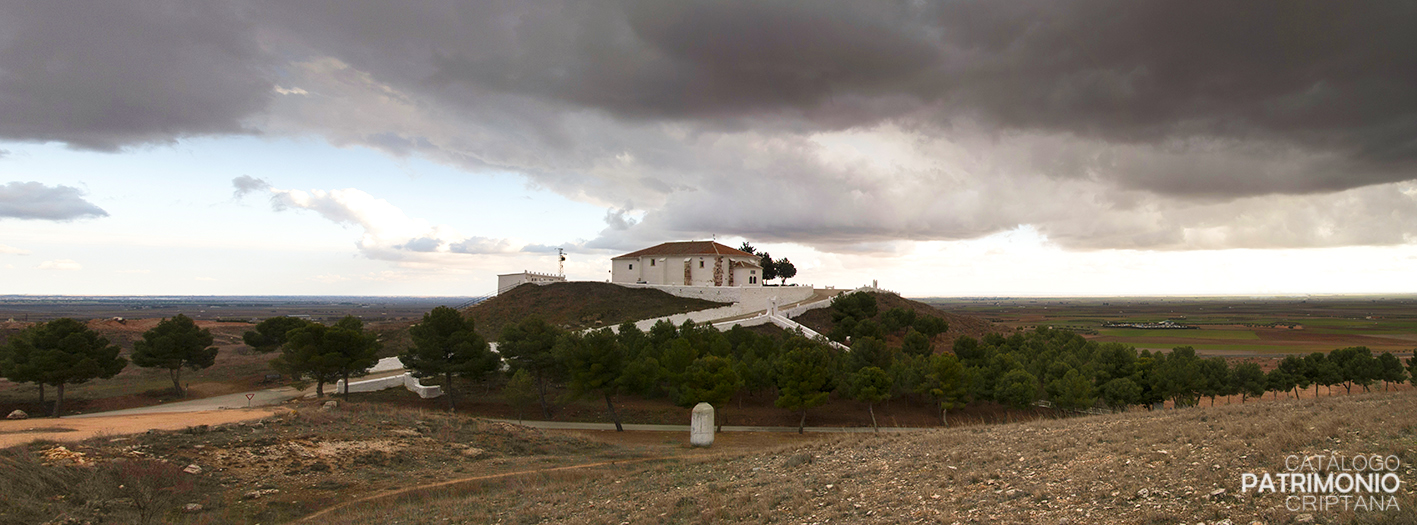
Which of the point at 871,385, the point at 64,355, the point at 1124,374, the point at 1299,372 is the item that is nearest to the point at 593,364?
the point at 871,385

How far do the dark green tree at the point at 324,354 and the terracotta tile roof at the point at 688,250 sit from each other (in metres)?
45.5

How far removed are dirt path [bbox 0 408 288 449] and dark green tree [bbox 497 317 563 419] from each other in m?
13.4

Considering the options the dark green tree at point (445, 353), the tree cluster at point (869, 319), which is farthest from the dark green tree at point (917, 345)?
the dark green tree at point (445, 353)

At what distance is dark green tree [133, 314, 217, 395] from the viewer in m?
39.6

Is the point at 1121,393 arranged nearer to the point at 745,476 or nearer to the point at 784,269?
the point at 745,476

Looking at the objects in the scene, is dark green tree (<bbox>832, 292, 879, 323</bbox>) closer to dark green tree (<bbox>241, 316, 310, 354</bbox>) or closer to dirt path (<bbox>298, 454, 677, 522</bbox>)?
dirt path (<bbox>298, 454, 677, 522</bbox>)

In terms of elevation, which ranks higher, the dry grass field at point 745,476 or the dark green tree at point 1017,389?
the dry grass field at point 745,476

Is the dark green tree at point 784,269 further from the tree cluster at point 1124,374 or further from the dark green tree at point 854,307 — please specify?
the tree cluster at point 1124,374

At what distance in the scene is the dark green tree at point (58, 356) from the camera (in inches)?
1294

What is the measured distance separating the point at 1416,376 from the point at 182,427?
7152 centimetres

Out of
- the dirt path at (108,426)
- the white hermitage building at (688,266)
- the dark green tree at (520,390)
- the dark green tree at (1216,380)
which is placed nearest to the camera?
the dirt path at (108,426)

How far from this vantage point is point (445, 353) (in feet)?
127

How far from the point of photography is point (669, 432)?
1368 inches

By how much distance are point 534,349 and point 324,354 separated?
44.0ft
